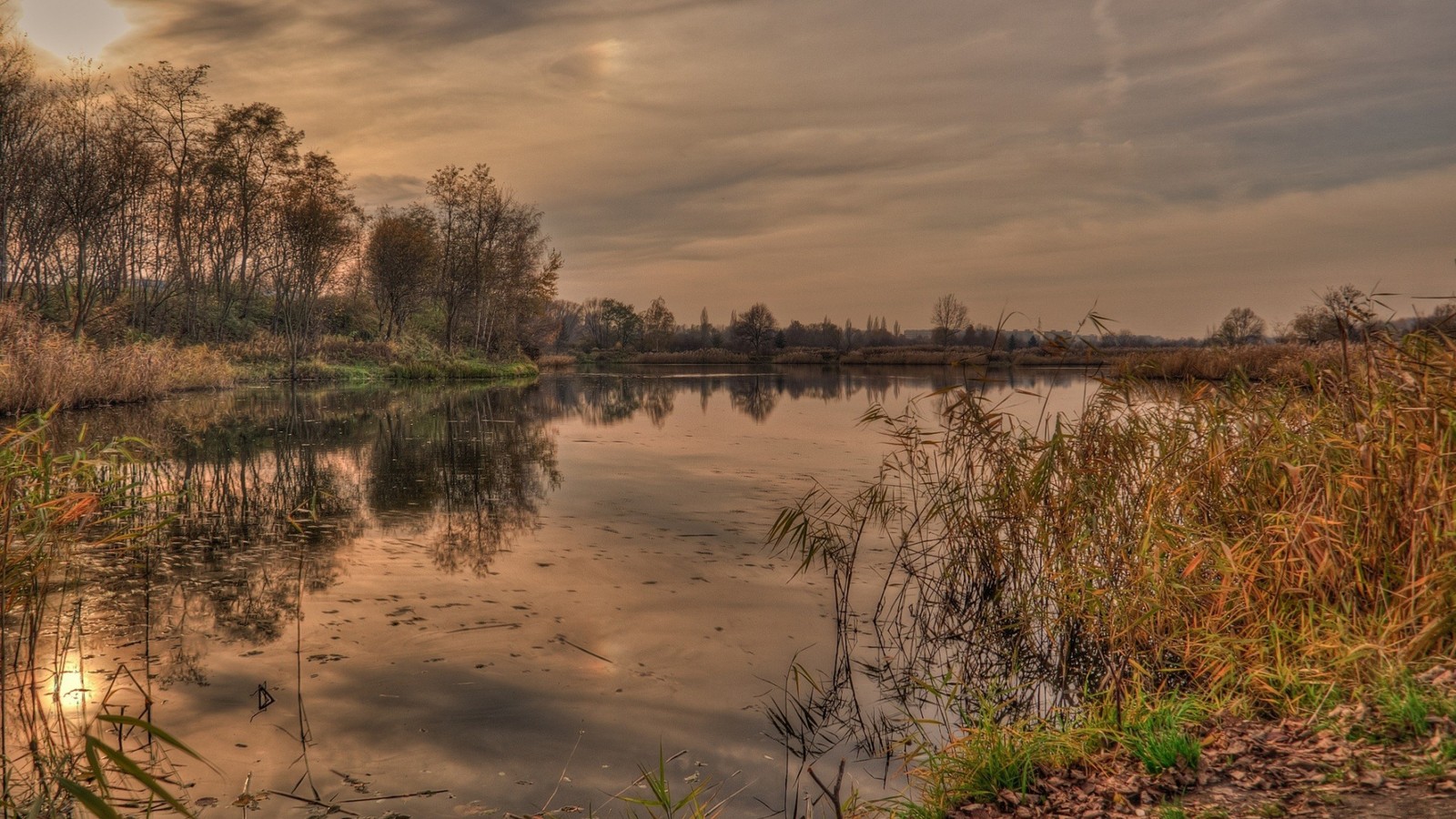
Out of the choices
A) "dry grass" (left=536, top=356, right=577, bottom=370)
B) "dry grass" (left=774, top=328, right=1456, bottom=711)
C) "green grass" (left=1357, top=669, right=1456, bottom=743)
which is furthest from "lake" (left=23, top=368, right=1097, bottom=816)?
"dry grass" (left=536, top=356, right=577, bottom=370)

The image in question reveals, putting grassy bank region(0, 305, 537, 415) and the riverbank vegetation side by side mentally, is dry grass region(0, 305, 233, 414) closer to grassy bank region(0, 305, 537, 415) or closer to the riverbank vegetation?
grassy bank region(0, 305, 537, 415)

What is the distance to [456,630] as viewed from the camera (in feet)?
19.5

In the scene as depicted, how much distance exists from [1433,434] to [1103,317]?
8.83 feet

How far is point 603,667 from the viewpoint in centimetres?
538

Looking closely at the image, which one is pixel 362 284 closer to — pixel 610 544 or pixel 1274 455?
pixel 610 544

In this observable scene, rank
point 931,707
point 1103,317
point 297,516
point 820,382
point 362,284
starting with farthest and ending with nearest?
1. point 362,284
2. point 820,382
3. point 297,516
4. point 1103,317
5. point 931,707

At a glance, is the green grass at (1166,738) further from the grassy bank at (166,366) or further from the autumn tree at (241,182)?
the autumn tree at (241,182)

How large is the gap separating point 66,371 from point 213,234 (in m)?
25.6

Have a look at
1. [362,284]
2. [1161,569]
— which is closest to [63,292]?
[362,284]

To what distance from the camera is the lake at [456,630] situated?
4086mm

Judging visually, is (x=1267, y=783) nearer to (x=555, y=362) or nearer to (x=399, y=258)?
(x=399, y=258)

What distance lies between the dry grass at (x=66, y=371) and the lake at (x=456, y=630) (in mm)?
6074

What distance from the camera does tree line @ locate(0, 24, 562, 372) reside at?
31469 mm

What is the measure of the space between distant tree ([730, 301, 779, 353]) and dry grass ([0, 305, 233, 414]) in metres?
71.5
